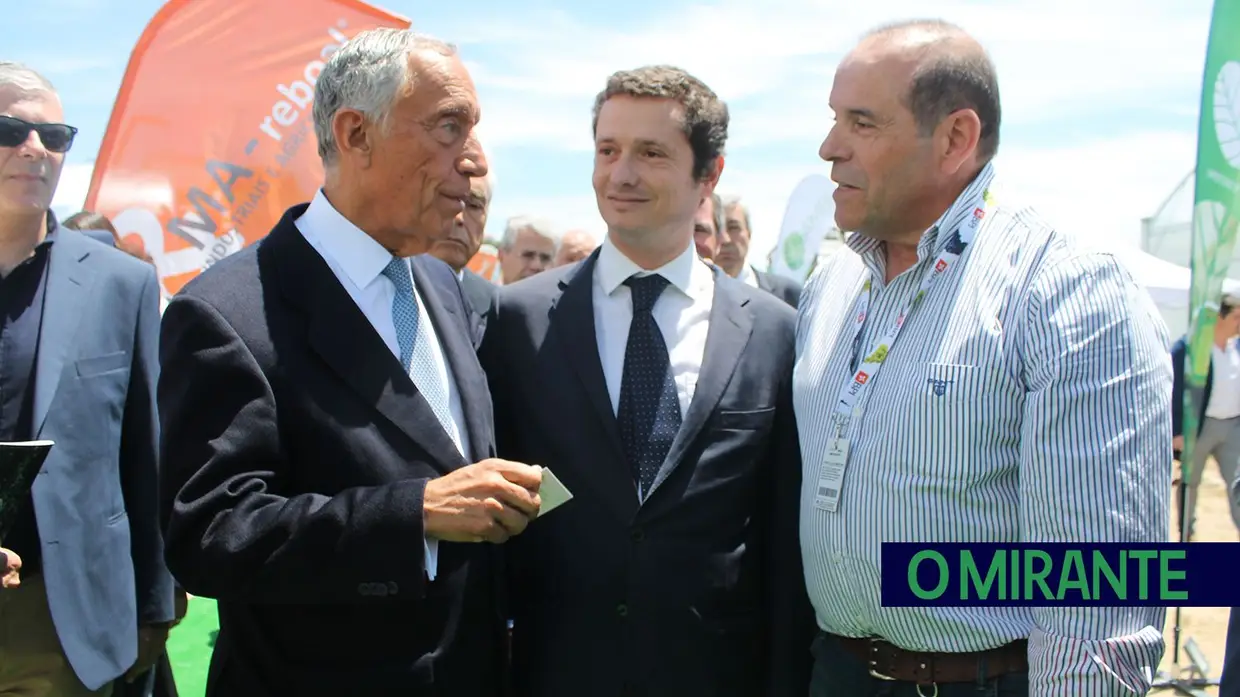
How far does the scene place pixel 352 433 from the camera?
2080 millimetres

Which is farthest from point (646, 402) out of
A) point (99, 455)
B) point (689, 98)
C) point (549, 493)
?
point (99, 455)

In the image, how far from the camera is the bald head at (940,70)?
2373 mm

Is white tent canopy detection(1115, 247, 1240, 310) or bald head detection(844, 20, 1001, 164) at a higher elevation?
bald head detection(844, 20, 1001, 164)

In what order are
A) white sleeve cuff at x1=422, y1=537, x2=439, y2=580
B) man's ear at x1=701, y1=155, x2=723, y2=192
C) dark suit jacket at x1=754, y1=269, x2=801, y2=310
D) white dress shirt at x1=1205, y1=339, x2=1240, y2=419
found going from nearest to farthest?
white sleeve cuff at x1=422, y1=537, x2=439, y2=580, man's ear at x1=701, y1=155, x2=723, y2=192, dark suit jacket at x1=754, y1=269, x2=801, y2=310, white dress shirt at x1=1205, y1=339, x2=1240, y2=419

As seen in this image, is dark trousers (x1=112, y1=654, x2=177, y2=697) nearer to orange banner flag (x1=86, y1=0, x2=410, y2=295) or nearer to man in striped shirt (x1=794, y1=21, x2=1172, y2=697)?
man in striped shirt (x1=794, y1=21, x2=1172, y2=697)

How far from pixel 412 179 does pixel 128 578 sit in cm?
188

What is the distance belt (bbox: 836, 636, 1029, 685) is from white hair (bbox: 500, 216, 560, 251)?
4.57 metres

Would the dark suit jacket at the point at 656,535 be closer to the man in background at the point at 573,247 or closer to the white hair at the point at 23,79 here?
the white hair at the point at 23,79

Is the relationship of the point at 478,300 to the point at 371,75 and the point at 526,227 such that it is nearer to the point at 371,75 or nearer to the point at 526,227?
the point at 371,75

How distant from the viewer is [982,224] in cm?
235

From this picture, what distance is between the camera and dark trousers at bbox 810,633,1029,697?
86.7 inches

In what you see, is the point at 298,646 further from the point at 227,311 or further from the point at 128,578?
the point at 128,578

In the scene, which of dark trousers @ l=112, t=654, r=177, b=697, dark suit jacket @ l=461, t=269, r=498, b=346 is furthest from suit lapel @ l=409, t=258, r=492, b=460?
dark trousers @ l=112, t=654, r=177, b=697

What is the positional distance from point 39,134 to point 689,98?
6.81 ft
